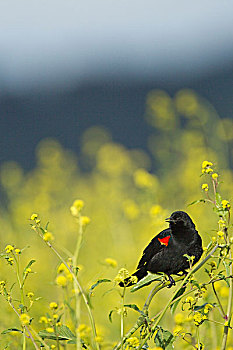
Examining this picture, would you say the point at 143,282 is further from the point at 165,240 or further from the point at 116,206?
the point at 116,206

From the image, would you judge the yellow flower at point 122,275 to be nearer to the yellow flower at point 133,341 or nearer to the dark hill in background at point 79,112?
the yellow flower at point 133,341

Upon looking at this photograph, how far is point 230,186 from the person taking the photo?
5.00m

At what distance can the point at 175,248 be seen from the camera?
8.10 ft

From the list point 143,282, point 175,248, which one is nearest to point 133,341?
point 143,282

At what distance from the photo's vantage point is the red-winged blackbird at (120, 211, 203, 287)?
244cm

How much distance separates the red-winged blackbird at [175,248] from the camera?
7.99 feet

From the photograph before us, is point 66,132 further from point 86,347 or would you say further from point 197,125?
point 86,347

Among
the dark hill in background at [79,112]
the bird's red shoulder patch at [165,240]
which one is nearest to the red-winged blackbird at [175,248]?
the bird's red shoulder patch at [165,240]

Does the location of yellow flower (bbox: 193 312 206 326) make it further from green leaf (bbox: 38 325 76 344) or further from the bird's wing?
the bird's wing

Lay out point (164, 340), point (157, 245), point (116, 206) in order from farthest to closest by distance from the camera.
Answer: point (116, 206) → point (157, 245) → point (164, 340)

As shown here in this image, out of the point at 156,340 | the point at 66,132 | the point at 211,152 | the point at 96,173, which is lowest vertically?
the point at 156,340

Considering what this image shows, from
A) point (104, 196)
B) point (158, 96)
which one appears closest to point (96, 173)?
point (104, 196)

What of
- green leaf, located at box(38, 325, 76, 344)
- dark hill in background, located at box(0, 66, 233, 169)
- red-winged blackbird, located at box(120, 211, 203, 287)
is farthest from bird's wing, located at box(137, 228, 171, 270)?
dark hill in background, located at box(0, 66, 233, 169)

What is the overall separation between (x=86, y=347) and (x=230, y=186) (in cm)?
336
